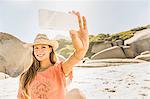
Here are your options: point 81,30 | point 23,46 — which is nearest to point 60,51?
point 23,46

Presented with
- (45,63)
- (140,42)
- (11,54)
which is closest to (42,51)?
(45,63)

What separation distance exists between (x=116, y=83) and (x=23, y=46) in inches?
20.0

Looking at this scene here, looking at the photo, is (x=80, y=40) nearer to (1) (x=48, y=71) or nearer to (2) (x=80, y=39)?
(2) (x=80, y=39)

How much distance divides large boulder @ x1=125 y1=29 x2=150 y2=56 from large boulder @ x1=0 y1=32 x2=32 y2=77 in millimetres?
543

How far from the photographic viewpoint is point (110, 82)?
5.36ft

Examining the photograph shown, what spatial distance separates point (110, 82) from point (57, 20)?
45cm

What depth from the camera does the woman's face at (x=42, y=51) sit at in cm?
135

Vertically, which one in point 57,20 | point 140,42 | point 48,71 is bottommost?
point 48,71

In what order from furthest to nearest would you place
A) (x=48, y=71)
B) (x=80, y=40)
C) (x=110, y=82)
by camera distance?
1. (x=110, y=82)
2. (x=48, y=71)
3. (x=80, y=40)

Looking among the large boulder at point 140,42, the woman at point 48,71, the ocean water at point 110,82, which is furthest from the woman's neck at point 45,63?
the large boulder at point 140,42

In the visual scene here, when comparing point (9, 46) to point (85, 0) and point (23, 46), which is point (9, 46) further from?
point (85, 0)

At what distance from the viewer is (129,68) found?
5.37 ft

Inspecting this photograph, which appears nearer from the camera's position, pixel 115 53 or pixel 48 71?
pixel 48 71

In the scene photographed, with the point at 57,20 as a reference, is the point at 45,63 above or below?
below
